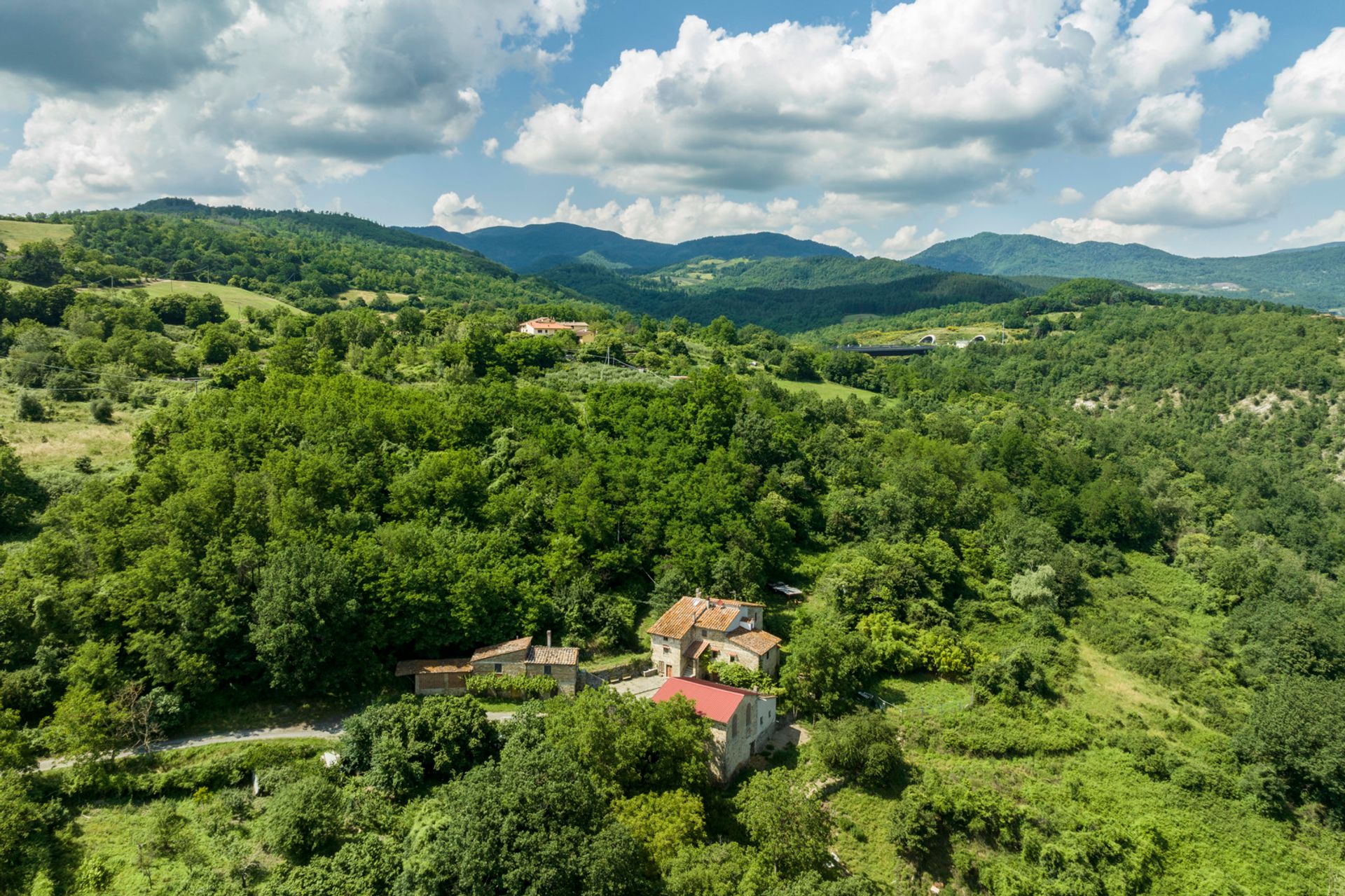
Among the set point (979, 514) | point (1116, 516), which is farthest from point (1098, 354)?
point (979, 514)

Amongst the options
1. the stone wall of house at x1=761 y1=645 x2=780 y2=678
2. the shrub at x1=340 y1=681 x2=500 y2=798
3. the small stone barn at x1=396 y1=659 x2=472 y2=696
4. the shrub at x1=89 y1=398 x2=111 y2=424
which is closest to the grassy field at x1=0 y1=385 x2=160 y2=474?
the shrub at x1=89 y1=398 x2=111 y2=424

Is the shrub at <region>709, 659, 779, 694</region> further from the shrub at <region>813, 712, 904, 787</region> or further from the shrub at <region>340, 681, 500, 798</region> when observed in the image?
the shrub at <region>340, 681, 500, 798</region>

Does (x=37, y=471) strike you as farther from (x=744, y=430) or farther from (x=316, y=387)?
(x=744, y=430)

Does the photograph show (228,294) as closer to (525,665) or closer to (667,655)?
(525,665)

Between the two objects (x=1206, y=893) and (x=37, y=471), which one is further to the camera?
(x=37, y=471)

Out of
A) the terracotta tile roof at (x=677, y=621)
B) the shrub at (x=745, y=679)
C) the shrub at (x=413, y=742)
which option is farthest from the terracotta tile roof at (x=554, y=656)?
the shrub at (x=745, y=679)

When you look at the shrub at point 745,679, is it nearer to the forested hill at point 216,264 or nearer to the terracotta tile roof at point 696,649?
the terracotta tile roof at point 696,649

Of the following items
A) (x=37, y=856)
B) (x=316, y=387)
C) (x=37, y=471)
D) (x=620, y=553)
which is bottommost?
(x=37, y=856)
